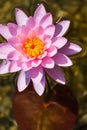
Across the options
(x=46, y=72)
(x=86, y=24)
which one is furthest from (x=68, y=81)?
(x=86, y=24)

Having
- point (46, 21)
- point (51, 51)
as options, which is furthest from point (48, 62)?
point (46, 21)

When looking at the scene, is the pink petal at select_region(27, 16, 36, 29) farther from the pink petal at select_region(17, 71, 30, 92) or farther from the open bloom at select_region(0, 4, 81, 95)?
the pink petal at select_region(17, 71, 30, 92)

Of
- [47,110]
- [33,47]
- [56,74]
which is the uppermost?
[33,47]

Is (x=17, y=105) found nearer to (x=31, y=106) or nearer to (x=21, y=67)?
(x=31, y=106)

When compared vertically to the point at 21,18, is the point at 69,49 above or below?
below

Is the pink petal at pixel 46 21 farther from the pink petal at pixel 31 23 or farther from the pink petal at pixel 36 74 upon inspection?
the pink petal at pixel 36 74

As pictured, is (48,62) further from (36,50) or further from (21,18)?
(21,18)
